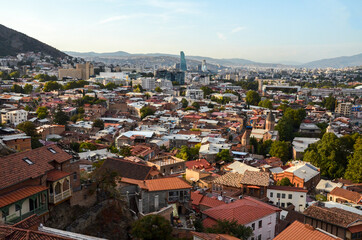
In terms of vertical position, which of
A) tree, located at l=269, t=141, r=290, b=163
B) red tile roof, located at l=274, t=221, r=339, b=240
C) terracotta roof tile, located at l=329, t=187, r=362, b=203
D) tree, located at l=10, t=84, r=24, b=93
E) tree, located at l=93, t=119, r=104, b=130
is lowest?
tree, located at l=269, t=141, r=290, b=163

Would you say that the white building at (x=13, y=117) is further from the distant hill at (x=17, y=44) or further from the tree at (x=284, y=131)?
the distant hill at (x=17, y=44)

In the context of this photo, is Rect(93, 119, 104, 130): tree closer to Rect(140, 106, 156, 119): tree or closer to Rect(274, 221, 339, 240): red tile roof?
Rect(140, 106, 156, 119): tree

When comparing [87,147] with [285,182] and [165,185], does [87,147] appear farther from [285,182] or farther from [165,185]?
[165,185]

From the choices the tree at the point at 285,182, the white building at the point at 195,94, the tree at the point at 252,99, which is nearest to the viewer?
the tree at the point at 285,182

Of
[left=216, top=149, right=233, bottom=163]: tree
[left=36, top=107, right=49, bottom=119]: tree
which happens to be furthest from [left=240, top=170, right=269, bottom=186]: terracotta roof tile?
[left=36, top=107, right=49, bottom=119]: tree

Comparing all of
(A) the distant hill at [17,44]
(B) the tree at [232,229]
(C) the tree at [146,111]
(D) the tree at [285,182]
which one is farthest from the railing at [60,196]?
(A) the distant hill at [17,44]

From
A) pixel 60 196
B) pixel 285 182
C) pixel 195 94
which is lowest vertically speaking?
pixel 285 182

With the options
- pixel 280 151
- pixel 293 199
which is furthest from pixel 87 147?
pixel 280 151
